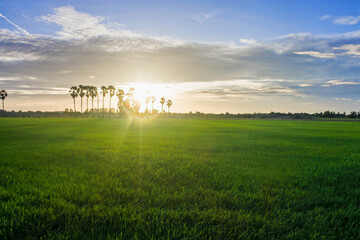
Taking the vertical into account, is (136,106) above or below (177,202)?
above

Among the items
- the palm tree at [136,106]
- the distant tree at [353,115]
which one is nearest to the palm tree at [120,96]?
the palm tree at [136,106]

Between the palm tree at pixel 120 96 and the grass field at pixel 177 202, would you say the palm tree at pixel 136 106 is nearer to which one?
the palm tree at pixel 120 96

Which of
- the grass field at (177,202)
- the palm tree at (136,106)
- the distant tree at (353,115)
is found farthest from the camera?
the palm tree at (136,106)

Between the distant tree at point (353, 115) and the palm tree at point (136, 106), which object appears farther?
the palm tree at point (136, 106)

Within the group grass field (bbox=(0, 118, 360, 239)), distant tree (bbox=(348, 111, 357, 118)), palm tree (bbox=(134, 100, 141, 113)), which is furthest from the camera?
palm tree (bbox=(134, 100, 141, 113))

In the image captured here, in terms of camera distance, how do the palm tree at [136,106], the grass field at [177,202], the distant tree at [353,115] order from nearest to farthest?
the grass field at [177,202], the distant tree at [353,115], the palm tree at [136,106]

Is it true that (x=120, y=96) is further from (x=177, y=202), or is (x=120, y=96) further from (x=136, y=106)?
(x=177, y=202)

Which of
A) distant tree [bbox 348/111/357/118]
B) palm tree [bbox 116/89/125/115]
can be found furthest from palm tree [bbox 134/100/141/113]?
distant tree [bbox 348/111/357/118]

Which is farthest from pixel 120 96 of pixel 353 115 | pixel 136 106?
pixel 353 115

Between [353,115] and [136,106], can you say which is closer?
[353,115]

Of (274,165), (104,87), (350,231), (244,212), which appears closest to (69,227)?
(244,212)

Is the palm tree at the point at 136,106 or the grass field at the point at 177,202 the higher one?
the palm tree at the point at 136,106

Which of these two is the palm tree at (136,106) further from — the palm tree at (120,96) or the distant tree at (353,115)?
the distant tree at (353,115)

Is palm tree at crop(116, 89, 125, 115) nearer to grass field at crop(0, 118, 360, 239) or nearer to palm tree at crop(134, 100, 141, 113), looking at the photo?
palm tree at crop(134, 100, 141, 113)
